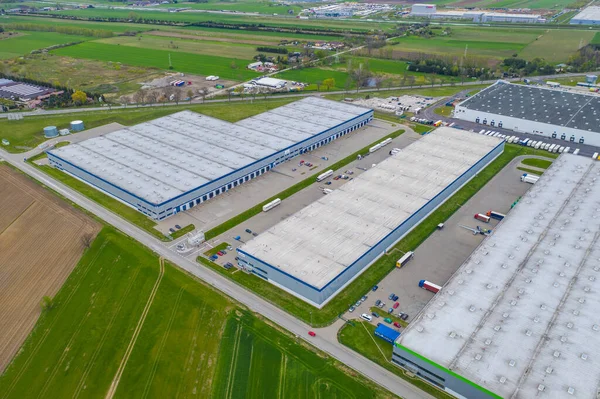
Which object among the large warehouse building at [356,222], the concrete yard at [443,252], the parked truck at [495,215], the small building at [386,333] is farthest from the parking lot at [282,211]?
the parked truck at [495,215]

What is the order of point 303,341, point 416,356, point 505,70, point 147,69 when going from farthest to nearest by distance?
point 147,69 → point 505,70 → point 303,341 → point 416,356

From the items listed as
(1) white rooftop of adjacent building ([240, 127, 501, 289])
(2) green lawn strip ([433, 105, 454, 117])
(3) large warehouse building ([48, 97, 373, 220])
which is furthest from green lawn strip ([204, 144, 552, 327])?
(2) green lawn strip ([433, 105, 454, 117])

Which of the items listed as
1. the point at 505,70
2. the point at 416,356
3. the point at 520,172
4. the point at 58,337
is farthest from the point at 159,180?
the point at 505,70

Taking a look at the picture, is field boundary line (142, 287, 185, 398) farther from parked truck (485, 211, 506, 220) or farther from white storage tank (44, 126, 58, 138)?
white storage tank (44, 126, 58, 138)

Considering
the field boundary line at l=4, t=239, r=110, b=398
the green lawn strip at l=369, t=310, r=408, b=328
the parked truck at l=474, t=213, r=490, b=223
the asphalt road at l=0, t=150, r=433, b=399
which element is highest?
the parked truck at l=474, t=213, r=490, b=223

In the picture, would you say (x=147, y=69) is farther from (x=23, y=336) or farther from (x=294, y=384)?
(x=294, y=384)

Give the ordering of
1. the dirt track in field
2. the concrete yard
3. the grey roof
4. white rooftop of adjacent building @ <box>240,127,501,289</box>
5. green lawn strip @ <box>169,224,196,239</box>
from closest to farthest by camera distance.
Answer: the dirt track in field → the concrete yard → white rooftop of adjacent building @ <box>240,127,501,289</box> → green lawn strip @ <box>169,224,196,239</box> → the grey roof

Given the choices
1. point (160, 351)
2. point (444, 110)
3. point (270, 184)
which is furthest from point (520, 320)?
point (444, 110)

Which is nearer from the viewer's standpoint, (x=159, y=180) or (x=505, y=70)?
(x=159, y=180)

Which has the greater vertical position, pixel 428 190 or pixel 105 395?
pixel 428 190
